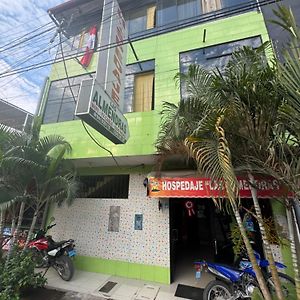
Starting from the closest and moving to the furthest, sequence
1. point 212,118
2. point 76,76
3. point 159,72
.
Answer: point 212,118 < point 159,72 < point 76,76

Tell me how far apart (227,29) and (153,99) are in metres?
3.09

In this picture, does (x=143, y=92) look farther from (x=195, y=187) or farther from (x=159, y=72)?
(x=195, y=187)

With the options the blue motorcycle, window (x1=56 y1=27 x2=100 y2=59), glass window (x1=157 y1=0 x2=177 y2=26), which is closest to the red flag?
window (x1=56 y1=27 x2=100 y2=59)

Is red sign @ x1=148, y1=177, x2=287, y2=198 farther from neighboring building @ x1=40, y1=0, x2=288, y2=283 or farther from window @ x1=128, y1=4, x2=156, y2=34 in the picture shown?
window @ x1=128, y1=4, x2=156, y2=34

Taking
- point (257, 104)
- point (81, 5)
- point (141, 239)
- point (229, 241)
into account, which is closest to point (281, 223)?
point (229, 241)

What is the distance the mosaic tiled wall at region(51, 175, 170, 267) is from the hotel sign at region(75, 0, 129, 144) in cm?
242

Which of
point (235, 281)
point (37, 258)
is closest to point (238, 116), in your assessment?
point (235, 281)

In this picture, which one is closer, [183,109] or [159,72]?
[183,109]

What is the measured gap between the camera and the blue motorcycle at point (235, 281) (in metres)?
3.52

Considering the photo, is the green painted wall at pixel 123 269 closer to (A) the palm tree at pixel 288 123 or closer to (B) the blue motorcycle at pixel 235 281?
(B) the blue motorcycle at pixel 235 281

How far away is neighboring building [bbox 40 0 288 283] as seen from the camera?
17.8 feet

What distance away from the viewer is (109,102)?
388 cm

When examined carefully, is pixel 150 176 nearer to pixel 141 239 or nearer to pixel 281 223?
pixel 141 239

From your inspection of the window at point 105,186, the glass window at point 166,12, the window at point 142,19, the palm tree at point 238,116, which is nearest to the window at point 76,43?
the window at point 142,19
